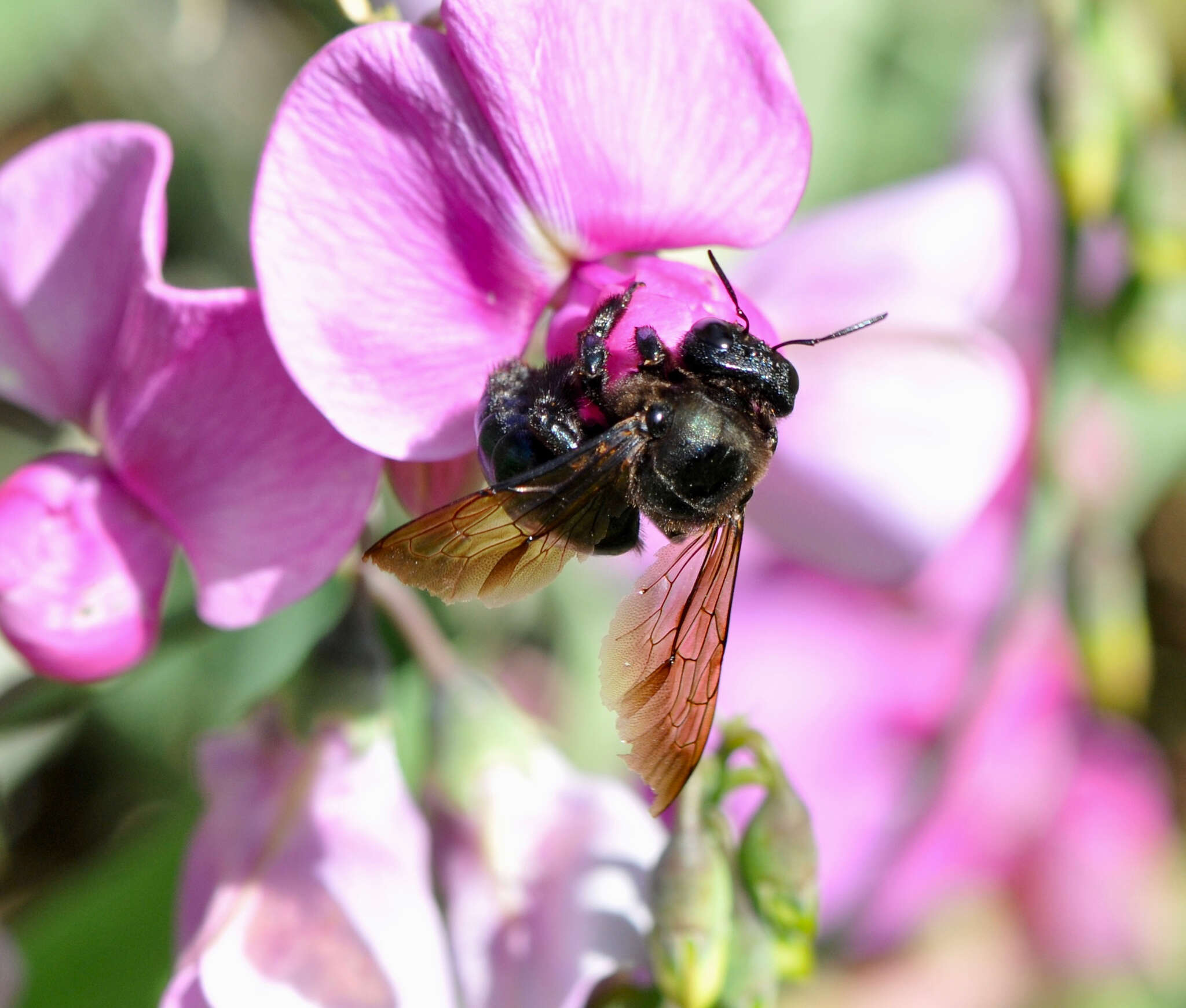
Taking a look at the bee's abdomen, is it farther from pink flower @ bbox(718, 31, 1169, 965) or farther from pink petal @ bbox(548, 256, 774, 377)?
pink flower @ bbox(718, 31, 1169, 965)

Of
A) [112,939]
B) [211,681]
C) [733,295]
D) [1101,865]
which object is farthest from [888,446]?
[1101,865]

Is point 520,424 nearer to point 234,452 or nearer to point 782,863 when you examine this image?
point 234,452

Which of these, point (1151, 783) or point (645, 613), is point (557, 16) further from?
point (1151, 783)

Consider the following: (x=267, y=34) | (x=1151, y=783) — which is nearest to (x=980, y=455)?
(x=267, y=34)

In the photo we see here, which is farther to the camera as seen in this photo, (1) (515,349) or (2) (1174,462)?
(2) (1174,462)

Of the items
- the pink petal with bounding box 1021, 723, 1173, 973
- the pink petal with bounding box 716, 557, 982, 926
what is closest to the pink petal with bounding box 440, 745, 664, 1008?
the pink petal with bounding box 716, 557, 982, 926
